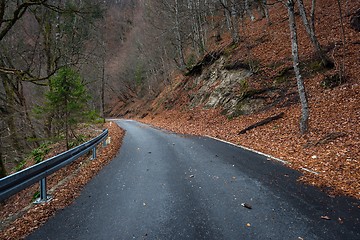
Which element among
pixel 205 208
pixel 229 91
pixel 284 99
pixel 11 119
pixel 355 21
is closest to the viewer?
pixel 205 208

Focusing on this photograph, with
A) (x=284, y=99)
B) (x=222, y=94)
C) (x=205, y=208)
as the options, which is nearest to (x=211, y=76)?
(x=222, y=94)

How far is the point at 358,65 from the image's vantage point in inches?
496

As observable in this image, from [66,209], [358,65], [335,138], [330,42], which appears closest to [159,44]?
[330,42]

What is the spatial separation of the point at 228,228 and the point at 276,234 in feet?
2.21

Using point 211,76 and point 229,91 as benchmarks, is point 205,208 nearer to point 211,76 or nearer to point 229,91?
point 229,91

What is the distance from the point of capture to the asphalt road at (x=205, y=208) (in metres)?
3.46

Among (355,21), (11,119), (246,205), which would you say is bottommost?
(246,205)

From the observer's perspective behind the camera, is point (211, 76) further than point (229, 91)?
Yes

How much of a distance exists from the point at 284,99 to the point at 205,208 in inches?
446

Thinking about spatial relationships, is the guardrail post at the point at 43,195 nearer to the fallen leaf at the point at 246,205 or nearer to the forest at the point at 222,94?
the forest at the point at 222,94

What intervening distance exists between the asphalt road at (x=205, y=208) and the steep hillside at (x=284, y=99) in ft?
3.43

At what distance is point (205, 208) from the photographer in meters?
4.22

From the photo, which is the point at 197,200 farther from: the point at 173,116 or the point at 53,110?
the point at 173,116

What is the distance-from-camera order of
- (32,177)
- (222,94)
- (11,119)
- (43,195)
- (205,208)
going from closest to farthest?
(205,208) < (32,177) < (43,195) < (11,119) < (222,94)
